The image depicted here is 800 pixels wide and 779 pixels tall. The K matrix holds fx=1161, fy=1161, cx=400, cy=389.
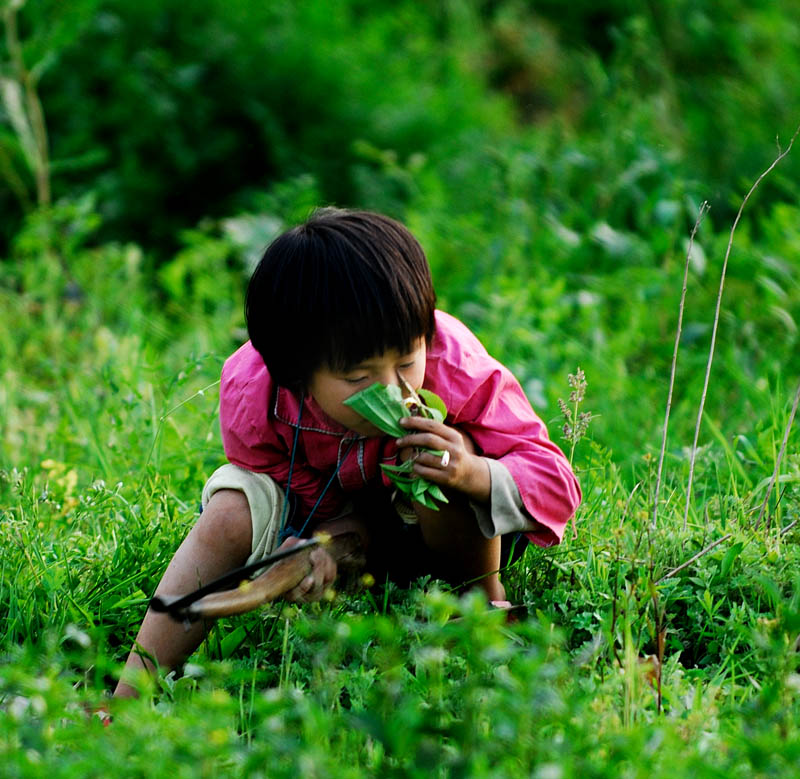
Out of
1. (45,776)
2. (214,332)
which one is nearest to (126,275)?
(214,332)

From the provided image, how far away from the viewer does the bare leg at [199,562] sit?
2322 mm

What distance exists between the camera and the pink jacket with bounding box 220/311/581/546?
2363 mm

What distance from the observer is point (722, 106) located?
20.2ft

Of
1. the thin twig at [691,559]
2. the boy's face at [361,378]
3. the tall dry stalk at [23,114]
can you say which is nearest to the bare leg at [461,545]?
the boy's face at [361,378]

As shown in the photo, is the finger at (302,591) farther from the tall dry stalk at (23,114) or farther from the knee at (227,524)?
the tall dry stalk at (23,114)

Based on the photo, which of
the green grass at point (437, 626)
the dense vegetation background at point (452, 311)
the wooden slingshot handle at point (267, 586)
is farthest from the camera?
the wooden slingshot handle at point (267, 586)

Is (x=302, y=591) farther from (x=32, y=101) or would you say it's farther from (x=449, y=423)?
(x=32, y=101)

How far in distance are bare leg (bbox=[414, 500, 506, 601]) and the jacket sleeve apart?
0.34 ft

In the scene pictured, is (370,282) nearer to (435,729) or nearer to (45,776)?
(435,729)

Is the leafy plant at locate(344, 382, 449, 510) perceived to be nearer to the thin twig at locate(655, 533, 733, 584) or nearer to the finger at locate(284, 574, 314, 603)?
the finger at locate(284, 574, 314, 603)

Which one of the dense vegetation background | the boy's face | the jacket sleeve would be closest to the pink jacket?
the jacket sleeve

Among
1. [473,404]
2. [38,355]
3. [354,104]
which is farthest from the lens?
[354,104]

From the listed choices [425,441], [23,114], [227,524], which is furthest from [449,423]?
[23,114]

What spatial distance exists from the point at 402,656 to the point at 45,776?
31.4 inches
